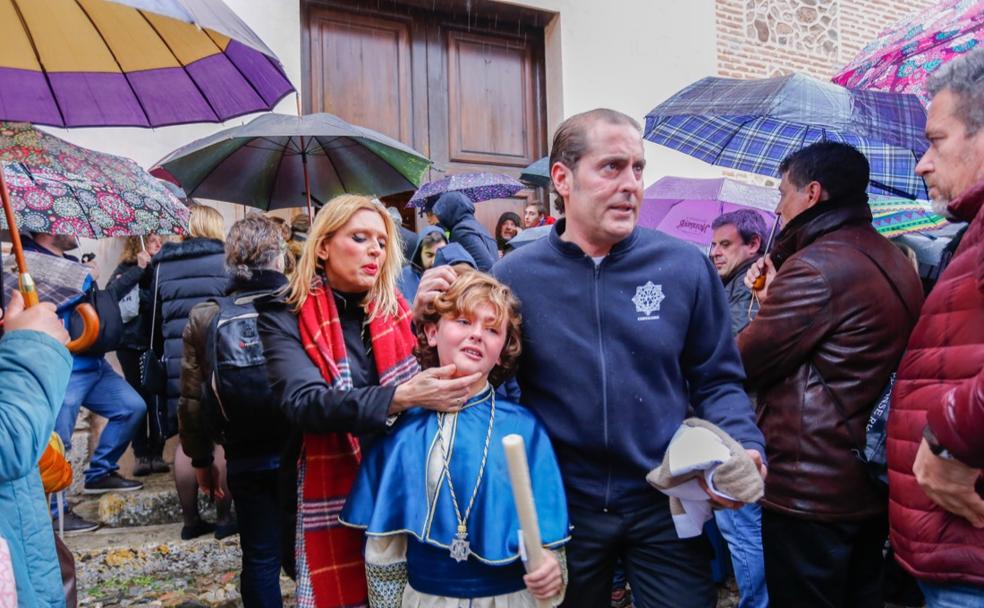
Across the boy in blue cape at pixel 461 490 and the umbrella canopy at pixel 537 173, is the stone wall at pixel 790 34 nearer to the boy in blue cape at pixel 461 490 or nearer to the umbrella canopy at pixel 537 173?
the umbrella canopy at pixel 537 173

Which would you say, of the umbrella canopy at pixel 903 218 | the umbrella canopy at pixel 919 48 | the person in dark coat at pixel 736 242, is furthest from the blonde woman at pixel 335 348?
the umbrella canopy at pixel 903 218

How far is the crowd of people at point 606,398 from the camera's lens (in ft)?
5.64

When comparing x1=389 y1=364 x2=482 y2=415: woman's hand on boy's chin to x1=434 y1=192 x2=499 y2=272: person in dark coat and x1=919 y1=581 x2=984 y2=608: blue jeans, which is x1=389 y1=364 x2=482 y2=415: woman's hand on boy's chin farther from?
x1=434 y1=192 x2=499 y2=272: person in dark coat

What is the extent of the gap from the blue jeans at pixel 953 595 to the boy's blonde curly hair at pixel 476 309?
1.26 meters

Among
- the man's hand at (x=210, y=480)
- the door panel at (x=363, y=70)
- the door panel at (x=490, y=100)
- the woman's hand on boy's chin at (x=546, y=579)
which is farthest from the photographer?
the door panel at (x=490, y=100)

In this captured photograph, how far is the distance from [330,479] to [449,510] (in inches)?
21.5

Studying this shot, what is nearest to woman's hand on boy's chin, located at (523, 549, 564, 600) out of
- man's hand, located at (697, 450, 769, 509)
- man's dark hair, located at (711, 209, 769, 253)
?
man's hand, located at (697, 450, 769, 509)

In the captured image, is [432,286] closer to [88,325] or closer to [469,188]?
[88,325]

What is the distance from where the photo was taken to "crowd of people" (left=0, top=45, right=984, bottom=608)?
172 cm

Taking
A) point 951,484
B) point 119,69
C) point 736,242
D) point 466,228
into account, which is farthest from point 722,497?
point 466,228

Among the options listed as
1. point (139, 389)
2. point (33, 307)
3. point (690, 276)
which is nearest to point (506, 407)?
point (690, 276)

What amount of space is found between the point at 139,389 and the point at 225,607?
6.08 ft

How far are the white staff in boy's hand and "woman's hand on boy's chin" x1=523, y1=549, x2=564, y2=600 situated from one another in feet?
0.45

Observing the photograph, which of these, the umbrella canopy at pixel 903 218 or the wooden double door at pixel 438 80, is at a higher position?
the wooden double door at pixel 438 80
